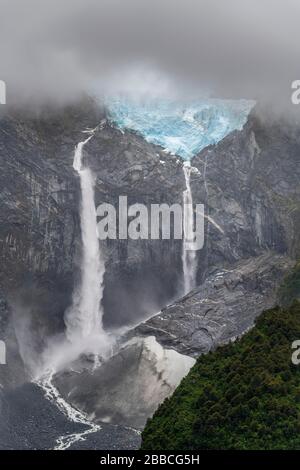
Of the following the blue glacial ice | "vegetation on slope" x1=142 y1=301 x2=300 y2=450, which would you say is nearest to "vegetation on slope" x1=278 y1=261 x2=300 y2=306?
the blue glacial ice

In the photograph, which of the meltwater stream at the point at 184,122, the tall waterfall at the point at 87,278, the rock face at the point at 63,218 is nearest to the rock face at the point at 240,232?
the meltwater stream at the point at 184,122

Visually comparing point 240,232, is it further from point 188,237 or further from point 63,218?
point 63,218

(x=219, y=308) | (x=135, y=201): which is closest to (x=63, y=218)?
(x=135, y=201)

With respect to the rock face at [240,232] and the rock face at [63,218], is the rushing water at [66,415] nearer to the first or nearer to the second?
the rock face at [63,218]

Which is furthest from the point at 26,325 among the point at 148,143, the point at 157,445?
the point at 157,445
